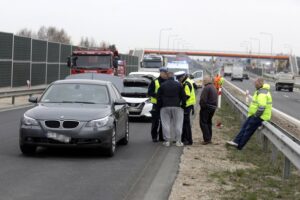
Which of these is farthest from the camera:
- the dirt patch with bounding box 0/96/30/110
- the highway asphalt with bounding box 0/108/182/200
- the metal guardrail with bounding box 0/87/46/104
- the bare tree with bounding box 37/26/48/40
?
the bare tree with bounding box 37/26/48/40

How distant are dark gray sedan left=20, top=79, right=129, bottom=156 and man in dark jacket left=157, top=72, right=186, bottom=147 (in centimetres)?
191

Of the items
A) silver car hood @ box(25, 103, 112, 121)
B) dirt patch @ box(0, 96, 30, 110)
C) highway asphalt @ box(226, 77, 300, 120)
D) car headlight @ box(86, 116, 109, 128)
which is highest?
silver car hood @ box(25, 103, 112, 121)

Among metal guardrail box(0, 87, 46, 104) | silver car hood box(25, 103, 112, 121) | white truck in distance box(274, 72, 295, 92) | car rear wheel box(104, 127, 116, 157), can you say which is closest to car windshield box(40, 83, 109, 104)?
silver car hood box(25, 103, 112, 121)

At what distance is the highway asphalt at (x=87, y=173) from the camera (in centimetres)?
816

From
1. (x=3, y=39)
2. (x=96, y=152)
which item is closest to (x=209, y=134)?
(x=96, y=152)

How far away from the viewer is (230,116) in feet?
81.2

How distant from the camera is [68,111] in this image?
37.0 feet

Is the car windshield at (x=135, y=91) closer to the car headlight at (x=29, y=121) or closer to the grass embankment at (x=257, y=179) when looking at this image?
the grass embankment at (x=257, y=179)

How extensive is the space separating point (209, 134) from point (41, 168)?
5609mm

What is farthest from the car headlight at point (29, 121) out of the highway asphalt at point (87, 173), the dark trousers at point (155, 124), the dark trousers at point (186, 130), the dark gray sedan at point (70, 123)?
the dark trousers at point (186, 130)

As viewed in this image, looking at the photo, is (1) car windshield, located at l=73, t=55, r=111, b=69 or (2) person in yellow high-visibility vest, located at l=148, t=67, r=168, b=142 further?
(1) car windshield, located at l=73, t=55, r=111, b=69

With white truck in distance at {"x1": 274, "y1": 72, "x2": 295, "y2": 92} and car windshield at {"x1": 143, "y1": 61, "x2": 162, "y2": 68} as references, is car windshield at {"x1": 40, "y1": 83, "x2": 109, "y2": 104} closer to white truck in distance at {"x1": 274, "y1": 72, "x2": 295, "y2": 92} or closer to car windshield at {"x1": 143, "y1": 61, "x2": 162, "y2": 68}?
car windshield at {"x1": 143, "y1": 61, "x2": 162, "y2": 68}

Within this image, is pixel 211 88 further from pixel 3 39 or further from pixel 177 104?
pixel 3 39

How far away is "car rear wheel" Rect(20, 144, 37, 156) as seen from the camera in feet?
37.0
